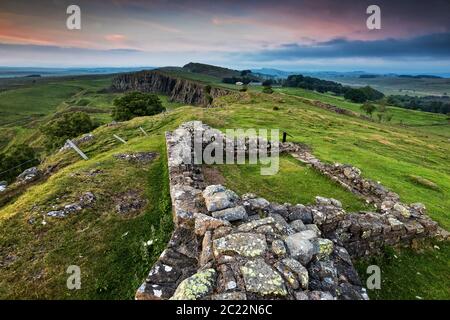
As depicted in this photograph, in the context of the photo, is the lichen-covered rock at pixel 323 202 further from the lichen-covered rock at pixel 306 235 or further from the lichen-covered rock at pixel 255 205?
the lichen-covered rock at pixel 306 235

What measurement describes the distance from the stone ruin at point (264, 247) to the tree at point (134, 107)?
54521 mm

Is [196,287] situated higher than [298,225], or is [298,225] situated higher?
[298,225]

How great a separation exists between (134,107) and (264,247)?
6304 centimetres

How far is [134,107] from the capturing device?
214 feet

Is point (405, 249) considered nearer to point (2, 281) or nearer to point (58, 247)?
point (58, 247)

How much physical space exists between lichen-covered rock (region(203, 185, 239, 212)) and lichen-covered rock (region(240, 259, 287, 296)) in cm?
310

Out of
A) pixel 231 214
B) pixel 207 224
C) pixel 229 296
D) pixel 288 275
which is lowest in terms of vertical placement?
pixel 229 296

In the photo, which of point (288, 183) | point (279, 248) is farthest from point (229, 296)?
point (288, 183)

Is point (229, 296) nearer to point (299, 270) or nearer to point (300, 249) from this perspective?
point (299, 270)

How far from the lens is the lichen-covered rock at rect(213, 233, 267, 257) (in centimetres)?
787

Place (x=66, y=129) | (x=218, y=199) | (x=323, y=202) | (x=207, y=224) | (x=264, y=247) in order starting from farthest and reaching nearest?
(x=66, y=129)
(x=323, y=202)
(x=218, y=199)
(x=207, y=224)
(x=264, y=247)

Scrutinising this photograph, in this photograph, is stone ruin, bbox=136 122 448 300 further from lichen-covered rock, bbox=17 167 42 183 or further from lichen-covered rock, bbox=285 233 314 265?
lichen-covered rock, bbox=17 167 42 183

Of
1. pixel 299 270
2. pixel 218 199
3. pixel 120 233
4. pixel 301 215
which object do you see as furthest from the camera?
pixel 120 233

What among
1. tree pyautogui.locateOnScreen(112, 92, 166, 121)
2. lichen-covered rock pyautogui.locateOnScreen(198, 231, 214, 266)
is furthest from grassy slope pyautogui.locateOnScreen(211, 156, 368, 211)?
tree pyautogui.locateOnScreen(112, 92, 166, 121)
